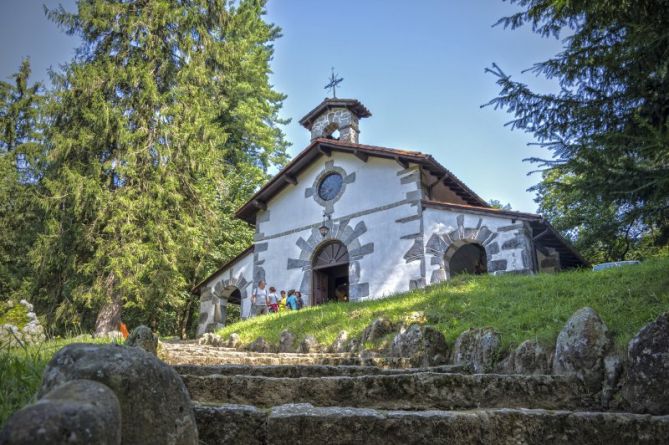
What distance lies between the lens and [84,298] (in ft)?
38.9

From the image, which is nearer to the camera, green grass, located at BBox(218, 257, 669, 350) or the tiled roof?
green grass, located at BBox(218, 257, 669, 350)

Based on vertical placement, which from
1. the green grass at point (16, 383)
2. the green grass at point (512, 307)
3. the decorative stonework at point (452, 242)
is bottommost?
the green grass at point (16, 383)

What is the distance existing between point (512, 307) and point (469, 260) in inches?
380

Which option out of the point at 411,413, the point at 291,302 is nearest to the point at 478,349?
the point at 411,413

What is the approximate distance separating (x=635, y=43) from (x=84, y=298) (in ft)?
40.5

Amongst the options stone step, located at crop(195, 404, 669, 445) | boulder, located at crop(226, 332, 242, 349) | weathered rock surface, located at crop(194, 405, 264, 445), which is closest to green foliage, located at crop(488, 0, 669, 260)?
stone step, located at crop(195, 404, 669, 445)

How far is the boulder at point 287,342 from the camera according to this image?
8109 millimetres

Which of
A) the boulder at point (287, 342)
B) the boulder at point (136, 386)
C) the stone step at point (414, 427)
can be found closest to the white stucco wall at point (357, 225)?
the boulder at point (287, 342)

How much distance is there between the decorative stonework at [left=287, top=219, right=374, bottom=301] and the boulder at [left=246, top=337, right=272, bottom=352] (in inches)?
153

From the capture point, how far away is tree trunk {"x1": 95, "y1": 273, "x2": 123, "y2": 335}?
39.1ft

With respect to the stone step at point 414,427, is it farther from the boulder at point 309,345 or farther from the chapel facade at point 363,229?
the chapel facade at point 363,229

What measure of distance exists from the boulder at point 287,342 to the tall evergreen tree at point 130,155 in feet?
17.8

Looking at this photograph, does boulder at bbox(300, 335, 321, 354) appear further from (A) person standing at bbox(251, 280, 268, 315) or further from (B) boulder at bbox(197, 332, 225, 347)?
(A) person standing at bbox(251, 280, 268, 315)

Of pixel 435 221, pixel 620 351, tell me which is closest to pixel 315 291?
pixel 435 221
